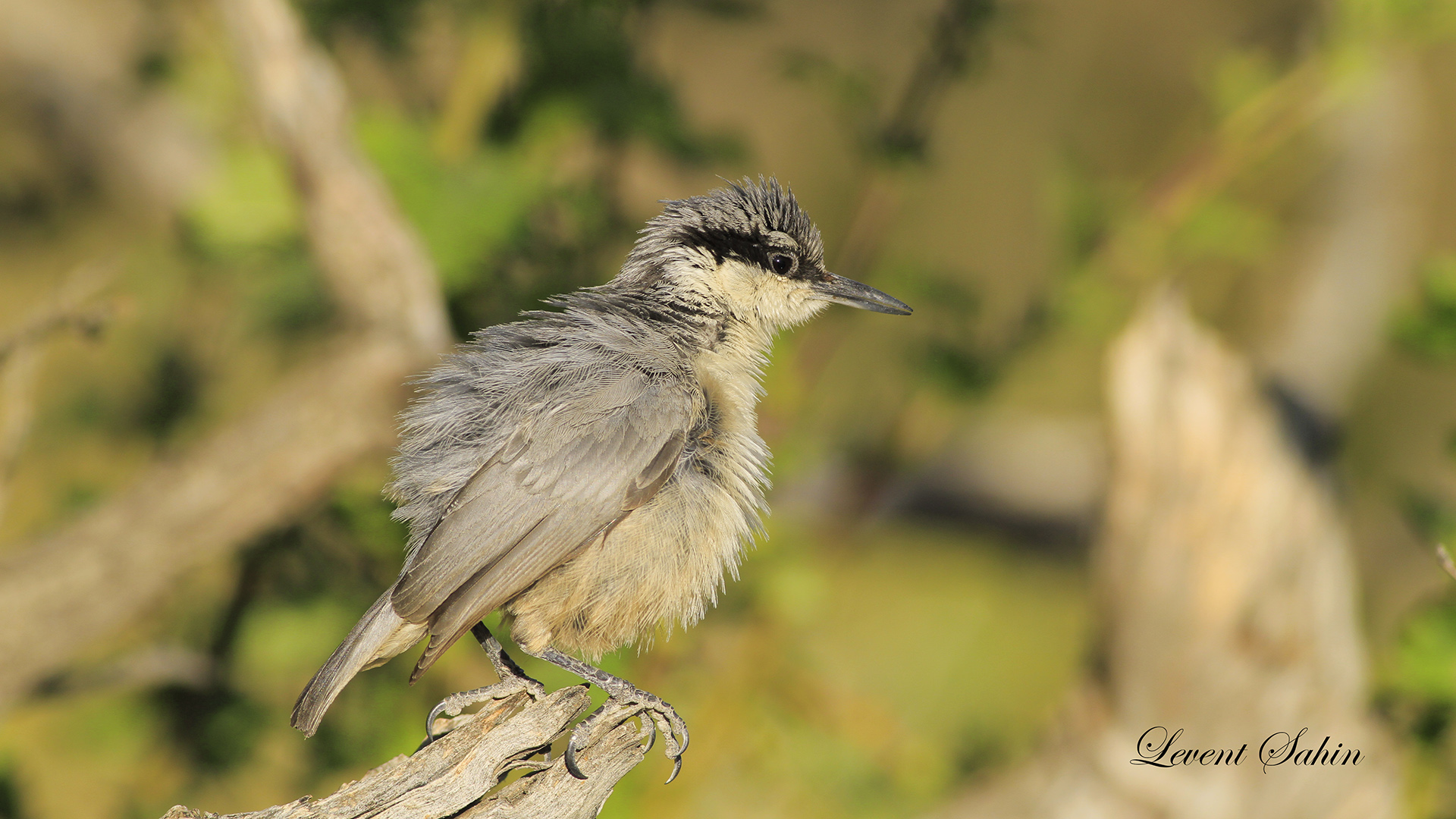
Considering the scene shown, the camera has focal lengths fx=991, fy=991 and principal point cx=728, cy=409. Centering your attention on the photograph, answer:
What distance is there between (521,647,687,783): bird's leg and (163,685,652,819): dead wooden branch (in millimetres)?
22

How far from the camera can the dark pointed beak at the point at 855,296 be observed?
79.3 inches

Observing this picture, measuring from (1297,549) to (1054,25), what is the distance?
384 centimetres

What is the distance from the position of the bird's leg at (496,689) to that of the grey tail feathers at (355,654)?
0.44 ft

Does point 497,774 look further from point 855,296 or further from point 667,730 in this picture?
point 855,296

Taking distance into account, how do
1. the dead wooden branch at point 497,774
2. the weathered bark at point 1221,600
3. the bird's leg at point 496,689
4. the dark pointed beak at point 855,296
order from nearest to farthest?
the dead wooden branch at point 497,774 → the bird's leg at point 496,689 → the dark pointed beak at point 855,296 → the weathered bark at point 1221,600

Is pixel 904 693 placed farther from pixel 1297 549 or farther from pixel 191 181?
Result: pixel 191 181

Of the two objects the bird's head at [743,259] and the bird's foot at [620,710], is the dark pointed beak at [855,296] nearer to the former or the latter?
the bird's head at [743,259]

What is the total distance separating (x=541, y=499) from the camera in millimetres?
1568

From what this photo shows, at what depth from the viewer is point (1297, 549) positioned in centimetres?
270

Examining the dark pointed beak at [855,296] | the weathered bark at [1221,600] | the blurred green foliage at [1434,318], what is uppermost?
the blurred green foliage at [1434,318]

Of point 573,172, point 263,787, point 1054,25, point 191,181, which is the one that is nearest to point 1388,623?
point 1054,25

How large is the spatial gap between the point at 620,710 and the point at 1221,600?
1788 millimetres

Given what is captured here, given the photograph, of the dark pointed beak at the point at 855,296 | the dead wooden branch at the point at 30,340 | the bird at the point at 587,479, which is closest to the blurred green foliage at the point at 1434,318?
the dark pointed beak at the point at 855,296

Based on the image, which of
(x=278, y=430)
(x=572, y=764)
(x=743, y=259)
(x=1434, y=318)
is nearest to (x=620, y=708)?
(x=572, y=764)
